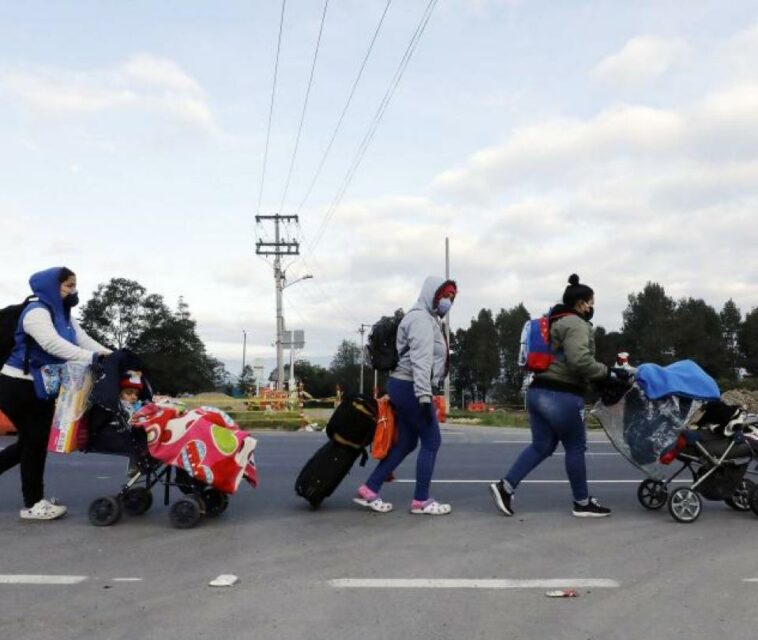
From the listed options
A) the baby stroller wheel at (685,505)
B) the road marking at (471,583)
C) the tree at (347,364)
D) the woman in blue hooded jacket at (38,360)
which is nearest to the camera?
the road marking at (471,583)

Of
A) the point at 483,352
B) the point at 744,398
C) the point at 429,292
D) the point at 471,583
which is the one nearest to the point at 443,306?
the point at 429,292

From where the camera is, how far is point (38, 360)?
18.7 feet

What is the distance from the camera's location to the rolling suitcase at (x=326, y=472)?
6.47m

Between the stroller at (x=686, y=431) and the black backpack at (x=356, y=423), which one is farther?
the black backpack at (x=356, y=423)

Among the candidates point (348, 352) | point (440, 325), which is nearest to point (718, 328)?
point (348, 352)

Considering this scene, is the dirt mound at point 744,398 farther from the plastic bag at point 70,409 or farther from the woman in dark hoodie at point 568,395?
the plastic bag at point 70,409

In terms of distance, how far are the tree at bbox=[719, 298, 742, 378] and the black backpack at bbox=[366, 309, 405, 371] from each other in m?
96.6

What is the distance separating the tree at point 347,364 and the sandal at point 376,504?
351 ft

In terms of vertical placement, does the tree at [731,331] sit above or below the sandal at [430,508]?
above

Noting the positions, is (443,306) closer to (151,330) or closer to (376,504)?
(376,504)

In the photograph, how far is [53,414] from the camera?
5926 millimetres

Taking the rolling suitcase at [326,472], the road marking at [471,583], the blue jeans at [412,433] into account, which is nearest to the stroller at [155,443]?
the rolling suitcase at [326,472]

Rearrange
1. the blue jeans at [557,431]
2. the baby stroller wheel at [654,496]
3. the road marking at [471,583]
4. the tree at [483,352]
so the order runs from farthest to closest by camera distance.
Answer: the tree at [483,352] < the baby stroller wheel at [654,496] < the blue jeans at [557,431] < the road marking at [471,583]

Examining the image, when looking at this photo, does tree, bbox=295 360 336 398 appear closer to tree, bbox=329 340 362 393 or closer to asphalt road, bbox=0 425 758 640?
tree, bbox=329 340 362 393
